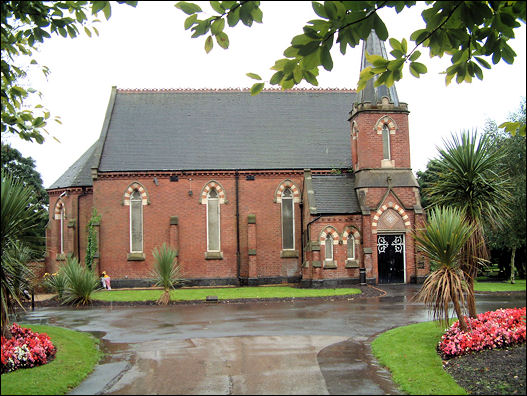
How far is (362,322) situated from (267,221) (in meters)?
15.1

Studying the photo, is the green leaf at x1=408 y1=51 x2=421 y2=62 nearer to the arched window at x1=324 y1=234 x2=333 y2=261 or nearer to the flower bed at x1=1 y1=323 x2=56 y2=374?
the flower bed at x1=1 y1=323 x2=56 y2=374

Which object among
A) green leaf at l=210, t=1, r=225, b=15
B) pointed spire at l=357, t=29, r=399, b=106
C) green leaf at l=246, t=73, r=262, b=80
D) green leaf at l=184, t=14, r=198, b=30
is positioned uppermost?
pointed spire at l=357, t=29, r=399, b=106

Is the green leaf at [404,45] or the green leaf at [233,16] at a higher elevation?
the green leaf at [233,16]

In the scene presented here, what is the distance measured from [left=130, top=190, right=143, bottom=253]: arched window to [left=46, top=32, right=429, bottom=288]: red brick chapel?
0.19 feet

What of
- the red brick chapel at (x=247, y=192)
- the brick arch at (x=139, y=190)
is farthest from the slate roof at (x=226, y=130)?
the brick arch at (x=139, y=190)

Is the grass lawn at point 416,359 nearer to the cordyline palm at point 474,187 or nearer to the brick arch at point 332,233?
the cordyline palm at point 474,187

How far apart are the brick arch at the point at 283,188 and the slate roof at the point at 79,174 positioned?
11.3 metres

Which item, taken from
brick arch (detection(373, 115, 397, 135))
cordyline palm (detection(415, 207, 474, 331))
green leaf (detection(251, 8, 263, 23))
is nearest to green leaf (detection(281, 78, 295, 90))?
green leaf (detection(251, 8, 263, 23))

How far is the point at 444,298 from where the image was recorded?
10891 millimetres

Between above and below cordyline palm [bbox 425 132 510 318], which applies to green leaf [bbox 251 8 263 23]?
above

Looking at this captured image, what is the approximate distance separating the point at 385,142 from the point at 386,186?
2.55 m

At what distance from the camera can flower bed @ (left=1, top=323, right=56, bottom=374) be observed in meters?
9.69

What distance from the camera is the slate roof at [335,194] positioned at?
2662 centimetres

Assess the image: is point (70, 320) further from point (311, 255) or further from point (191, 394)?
point (311, 255)
